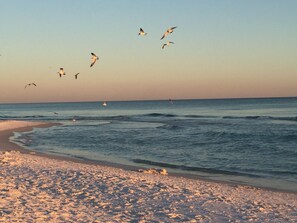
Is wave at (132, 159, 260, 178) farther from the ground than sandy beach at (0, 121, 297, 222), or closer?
closer

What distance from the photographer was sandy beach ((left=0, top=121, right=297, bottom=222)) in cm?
1093

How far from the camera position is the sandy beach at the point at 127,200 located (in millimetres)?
10930

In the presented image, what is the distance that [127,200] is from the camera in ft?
42.2

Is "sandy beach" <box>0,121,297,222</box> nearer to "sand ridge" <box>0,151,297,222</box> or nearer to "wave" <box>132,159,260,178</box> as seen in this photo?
"sand ridge" <box>0,151,297,222</box>

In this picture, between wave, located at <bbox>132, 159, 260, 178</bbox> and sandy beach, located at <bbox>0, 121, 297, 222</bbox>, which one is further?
wave, located at <bbox>132, 159, 260, 178</bbox>

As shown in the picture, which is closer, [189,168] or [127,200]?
[127,200]

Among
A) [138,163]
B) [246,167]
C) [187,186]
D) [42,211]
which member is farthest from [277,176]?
[42,211]

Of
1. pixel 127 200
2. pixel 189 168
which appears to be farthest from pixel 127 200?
pixel 189 168

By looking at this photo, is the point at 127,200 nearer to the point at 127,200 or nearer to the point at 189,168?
the point at 127,200

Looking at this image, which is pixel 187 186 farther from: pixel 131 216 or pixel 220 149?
pixel 220 149

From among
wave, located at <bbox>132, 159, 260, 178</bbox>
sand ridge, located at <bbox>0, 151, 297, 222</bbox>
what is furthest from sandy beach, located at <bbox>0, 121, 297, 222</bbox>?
wave, located at <bbox>132, 159, 260, 178</bbox>

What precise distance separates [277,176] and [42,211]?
13024 mm

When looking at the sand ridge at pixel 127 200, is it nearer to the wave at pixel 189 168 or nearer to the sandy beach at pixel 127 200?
the sandy beach at pixel 127 200

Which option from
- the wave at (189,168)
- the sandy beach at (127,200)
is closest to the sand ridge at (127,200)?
the sandy beach at (127,200)
